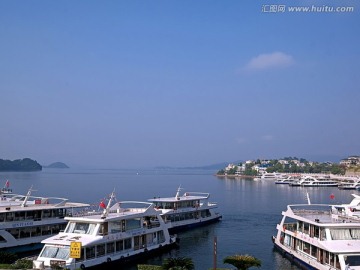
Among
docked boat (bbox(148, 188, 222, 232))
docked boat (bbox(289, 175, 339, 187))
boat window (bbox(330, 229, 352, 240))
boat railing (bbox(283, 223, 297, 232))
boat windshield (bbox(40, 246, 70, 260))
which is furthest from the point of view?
docked boat (bbox(289, 175, 339, 187))

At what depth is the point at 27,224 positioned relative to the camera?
39.7 meters

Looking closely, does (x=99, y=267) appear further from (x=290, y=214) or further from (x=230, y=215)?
(x=230, y=215)

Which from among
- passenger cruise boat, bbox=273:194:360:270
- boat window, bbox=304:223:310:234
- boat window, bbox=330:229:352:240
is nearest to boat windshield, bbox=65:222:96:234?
passenger cruise boat, bbox=273:194:360:270

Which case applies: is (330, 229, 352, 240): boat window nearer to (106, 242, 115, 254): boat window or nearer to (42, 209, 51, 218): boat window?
(106, 242, 115, 254): boat window

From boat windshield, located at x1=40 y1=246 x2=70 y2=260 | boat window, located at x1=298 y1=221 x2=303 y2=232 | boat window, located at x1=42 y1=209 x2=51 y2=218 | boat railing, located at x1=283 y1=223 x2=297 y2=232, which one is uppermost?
boat window, located at x1=42 y1=209 x2=51 y2=218

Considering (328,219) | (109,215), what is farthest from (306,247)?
(109,215)

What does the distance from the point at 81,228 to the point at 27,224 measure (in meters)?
8.91

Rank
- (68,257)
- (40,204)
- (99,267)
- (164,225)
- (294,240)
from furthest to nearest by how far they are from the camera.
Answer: (40,204) < (164,225) < (294,240) < (99,267) < (68,257)

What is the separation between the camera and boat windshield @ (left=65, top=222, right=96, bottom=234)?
33188 millimetres

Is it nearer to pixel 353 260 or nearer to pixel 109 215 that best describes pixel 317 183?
pixel 109 215

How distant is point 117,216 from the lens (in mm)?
35156

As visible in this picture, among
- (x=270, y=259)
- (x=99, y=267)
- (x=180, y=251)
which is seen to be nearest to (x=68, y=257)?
(x=99, y=267)

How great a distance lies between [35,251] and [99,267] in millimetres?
10595

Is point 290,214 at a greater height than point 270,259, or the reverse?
point 290,214
